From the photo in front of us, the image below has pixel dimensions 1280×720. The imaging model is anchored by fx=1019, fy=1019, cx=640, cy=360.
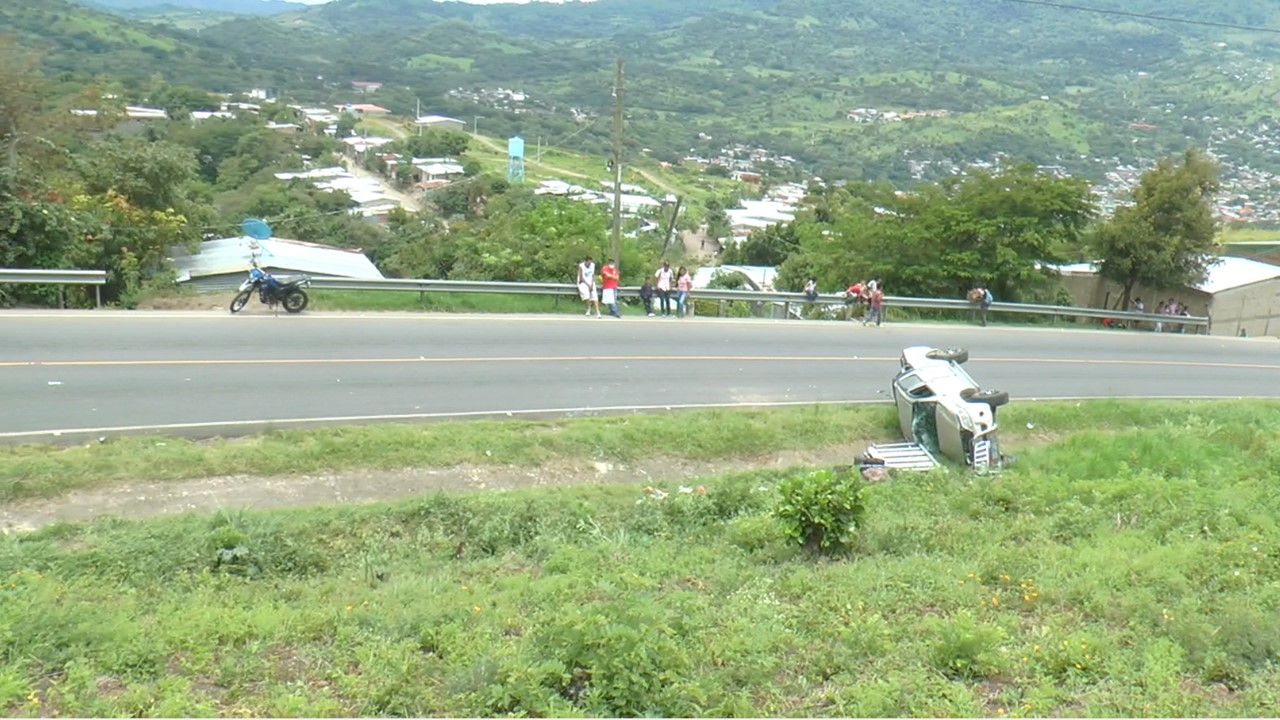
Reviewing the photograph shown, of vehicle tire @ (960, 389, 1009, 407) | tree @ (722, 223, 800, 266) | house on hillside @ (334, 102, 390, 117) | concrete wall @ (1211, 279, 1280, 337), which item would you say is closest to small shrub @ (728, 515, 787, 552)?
vehicle tire @ (960, 389, 1009, 407)

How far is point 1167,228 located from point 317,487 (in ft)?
108

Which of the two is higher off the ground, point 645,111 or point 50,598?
point 645,111

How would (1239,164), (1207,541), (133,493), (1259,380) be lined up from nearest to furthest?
(1207,541) < (133,493) < (1259,380) < (1239,164)

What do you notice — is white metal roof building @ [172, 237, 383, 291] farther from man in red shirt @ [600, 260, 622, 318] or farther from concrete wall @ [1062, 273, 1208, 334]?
concrete wall @ [1062, 273, 1208, 334]

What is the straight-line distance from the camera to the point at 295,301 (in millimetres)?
19719

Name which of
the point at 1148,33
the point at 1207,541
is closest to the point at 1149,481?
the point at 1207,541

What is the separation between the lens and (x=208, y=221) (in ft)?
106

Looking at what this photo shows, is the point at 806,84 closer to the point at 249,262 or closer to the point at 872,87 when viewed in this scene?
the point at 872,87

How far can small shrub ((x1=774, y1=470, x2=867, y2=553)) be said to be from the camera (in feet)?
31.5

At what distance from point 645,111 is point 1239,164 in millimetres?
70281

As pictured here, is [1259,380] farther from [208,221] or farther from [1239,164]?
[1239,164]

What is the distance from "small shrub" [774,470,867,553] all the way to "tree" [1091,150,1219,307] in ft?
98.3

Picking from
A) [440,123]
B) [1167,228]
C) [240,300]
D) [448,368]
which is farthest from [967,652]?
[440,123]

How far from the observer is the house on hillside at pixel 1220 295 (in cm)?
3762
